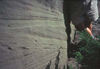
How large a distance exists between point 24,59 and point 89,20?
3.85 ft

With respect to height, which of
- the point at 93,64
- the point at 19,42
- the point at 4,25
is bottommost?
the point at 93,64

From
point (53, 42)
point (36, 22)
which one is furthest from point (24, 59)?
point (53, 42)

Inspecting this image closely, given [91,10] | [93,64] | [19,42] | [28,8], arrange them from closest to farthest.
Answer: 1. [19,42]
2. [28,8]
3. [91,10]
4. [93,64]

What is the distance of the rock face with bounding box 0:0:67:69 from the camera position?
4.48 ft

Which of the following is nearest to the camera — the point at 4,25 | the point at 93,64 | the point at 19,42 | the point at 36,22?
the point at 4,25

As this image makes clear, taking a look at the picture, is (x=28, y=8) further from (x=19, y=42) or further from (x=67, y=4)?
(x=67, y=4)

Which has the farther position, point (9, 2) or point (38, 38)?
point (38, 38)

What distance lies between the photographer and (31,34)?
1.65 meters

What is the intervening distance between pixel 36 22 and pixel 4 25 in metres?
0.43

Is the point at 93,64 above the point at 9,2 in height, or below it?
below

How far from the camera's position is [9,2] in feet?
4.53

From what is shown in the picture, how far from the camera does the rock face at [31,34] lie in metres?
1.37

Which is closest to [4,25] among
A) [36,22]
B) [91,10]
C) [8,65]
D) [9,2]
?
[9,2]

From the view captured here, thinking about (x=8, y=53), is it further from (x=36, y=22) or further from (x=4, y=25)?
(x=36, y=22)
